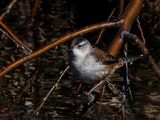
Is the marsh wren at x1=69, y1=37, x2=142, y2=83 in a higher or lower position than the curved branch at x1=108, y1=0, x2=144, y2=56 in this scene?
lower

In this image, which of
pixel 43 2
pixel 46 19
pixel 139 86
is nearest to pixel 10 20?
pixel 46 19

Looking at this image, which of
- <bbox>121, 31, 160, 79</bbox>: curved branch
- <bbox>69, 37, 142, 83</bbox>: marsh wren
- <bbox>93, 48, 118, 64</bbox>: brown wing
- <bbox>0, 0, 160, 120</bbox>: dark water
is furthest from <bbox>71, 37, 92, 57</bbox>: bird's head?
<bbox>121, 31, 160, 79</bbox>: curved branch

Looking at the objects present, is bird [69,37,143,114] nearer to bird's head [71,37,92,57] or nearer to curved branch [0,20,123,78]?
bird's head [71,37,92,57]

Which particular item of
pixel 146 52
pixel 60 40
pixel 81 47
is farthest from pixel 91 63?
pixel 146 52

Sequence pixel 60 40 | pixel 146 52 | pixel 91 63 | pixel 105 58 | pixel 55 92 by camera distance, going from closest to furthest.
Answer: pixel 146 52
pixel 60 40
pixel 105 58
pixel 91 63
pixel 55 92

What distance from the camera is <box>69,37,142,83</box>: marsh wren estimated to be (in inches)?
247

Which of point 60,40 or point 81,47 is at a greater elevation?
point 81,47

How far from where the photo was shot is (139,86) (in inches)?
338

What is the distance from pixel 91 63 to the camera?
21.3 ft

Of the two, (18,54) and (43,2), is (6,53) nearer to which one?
(18,54)

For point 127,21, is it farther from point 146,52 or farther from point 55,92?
point 55,92

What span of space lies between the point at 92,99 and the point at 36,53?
3.91 ft

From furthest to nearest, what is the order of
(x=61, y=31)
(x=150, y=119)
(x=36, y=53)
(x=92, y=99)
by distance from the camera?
(x=61, y=31)
(x=150, y=119)
(x=92, y=99)
(x=36, y=53)

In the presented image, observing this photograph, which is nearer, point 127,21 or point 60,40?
point 60,40
